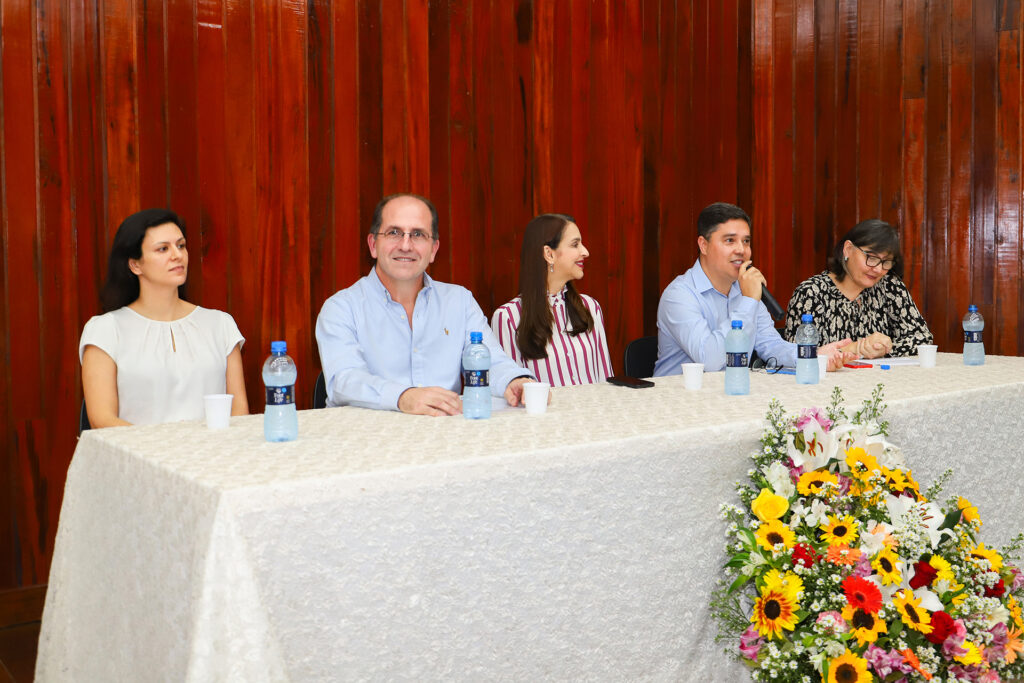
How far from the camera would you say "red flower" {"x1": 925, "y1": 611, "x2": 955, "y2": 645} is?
59.2 inches

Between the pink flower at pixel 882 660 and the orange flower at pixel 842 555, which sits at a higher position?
the orange flower at pixel 842 555

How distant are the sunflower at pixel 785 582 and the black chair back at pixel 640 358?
1.66 metres

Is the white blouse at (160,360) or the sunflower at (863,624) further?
the white blouse at (160,360)

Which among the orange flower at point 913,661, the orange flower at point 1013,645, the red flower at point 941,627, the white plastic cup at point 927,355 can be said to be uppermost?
the white plastic cup at point 927,355

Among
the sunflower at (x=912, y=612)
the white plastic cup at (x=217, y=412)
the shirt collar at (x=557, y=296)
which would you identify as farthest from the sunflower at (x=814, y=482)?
the shirt collar at (x=557, y=296)

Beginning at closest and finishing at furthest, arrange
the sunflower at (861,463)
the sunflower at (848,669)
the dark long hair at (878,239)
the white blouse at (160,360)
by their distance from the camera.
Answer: the sunflower at (848,669)
the sunflower at (861,463)
the white blouse at (160,360)
the dark long hair at (878,239)

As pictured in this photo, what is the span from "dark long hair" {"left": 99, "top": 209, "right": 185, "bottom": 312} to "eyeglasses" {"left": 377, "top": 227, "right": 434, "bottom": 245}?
26.4 inches

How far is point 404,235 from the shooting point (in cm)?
238

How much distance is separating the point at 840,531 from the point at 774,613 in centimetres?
20

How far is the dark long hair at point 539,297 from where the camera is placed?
294 cm

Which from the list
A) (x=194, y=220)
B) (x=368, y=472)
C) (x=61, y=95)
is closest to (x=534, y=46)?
(x=194, y=220)

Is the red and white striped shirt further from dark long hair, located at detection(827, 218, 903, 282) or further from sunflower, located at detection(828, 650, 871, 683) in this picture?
sunflower, located at detection(828, 650, 871, 683)

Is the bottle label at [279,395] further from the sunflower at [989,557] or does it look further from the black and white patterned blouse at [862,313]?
the black and white patterned blouse at [862,313]

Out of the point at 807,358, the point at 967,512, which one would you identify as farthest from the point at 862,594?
the point at 807,358
